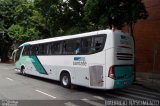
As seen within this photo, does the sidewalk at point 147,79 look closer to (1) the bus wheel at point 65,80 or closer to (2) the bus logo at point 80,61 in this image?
(1) the bus wheel at point 65,80

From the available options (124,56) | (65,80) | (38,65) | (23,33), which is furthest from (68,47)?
(23,33)

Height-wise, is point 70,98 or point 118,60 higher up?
point 118,60

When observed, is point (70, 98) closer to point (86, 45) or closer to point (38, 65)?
point (86, 45)

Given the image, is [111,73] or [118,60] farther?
[118,60]

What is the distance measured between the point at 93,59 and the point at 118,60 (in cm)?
126

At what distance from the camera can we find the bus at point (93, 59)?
11.7 metres

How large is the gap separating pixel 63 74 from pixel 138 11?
19.6 feet

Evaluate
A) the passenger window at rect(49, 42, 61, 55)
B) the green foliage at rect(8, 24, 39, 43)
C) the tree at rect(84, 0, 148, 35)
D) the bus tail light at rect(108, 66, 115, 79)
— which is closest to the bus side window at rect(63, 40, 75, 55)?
the passenger window at rect(49, 42, 61, 55)

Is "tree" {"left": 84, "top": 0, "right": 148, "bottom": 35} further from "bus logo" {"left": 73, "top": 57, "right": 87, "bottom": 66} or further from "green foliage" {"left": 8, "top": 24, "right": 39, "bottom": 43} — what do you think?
"green foliage" {"left": 8, "top": 24, "right": 39, "bottom": 43}

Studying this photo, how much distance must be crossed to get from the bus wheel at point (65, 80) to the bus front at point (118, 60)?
3271 millimetres

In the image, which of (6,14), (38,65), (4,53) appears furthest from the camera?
(4,53)

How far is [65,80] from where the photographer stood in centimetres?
1457

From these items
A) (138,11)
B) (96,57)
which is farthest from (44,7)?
(96,57)

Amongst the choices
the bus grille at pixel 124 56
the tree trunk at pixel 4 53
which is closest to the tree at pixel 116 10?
the bus grille at pixel 124 56
